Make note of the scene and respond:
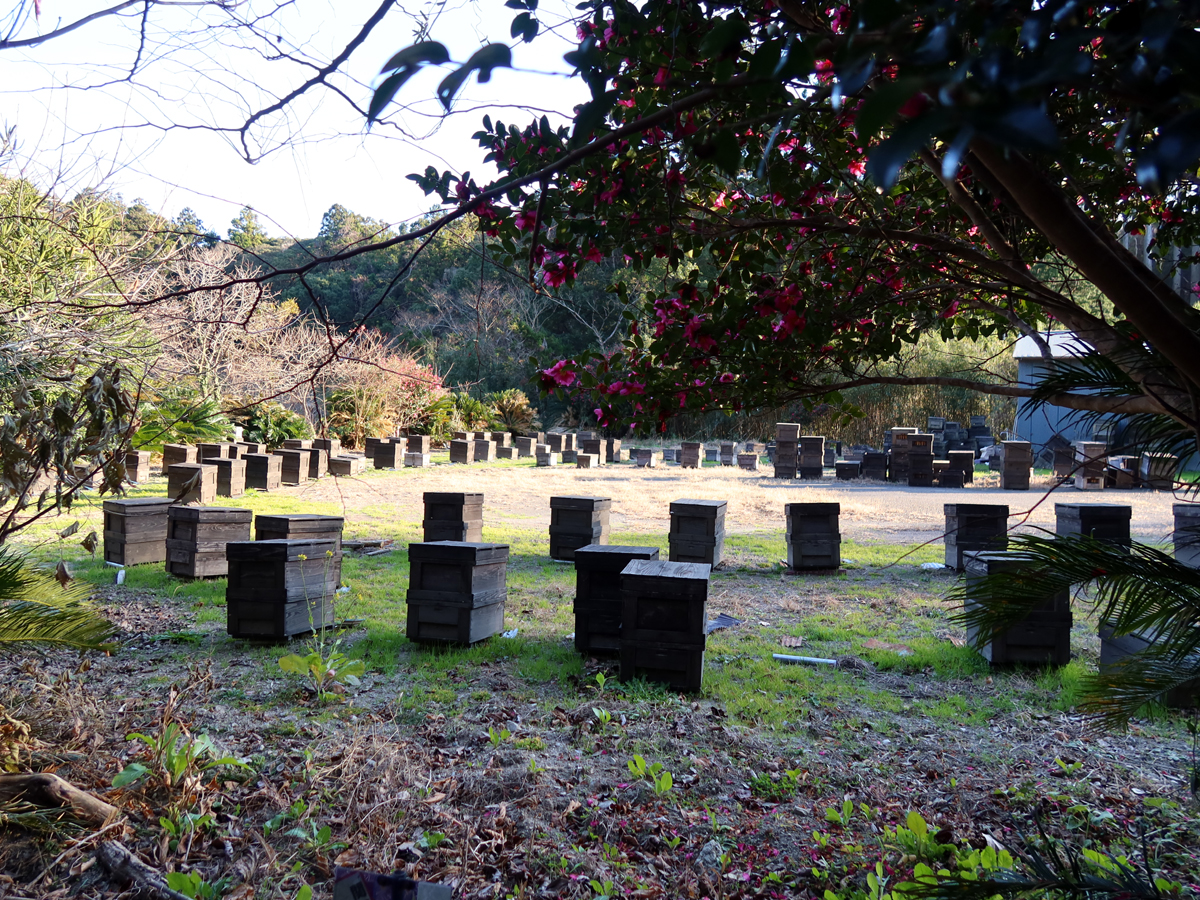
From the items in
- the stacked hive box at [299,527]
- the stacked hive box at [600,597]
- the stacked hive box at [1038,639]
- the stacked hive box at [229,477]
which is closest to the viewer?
the stacked hive box at [1038,639]

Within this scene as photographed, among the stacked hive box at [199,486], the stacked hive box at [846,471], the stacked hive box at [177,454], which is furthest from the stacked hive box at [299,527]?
the stacked hive box at [846,471]

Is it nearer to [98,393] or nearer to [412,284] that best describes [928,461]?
[98,393]

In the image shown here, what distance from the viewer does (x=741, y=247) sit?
3305 mm

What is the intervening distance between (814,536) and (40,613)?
7.06 metres

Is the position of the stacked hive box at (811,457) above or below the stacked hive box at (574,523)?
above

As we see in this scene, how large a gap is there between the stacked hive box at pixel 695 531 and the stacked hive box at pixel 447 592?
324cm

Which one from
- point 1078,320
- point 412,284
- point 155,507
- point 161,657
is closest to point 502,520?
point 155,507

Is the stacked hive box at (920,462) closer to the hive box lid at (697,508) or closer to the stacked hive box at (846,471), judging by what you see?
the stacked hive box at (846,471)

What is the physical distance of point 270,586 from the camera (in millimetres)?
5414

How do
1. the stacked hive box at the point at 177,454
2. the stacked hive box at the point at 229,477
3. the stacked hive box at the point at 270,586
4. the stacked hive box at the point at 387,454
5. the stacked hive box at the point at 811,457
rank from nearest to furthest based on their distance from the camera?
the stacked hive box at the point at 270,586, the stacked hive box at the point at 229,477, the stacked hive box at the point at 177,454, the stacked hive box at the point at 387,454, the stacked hive box at the point at 811,457

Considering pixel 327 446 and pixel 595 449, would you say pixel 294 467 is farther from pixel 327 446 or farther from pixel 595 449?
pixel 595 449

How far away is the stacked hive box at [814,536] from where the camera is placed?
844 centimetres

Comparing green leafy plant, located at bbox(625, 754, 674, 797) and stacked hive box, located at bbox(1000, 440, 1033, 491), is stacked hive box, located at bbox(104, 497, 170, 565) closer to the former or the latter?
green leafy plant, located at bbox(625, 754, 674, 797)

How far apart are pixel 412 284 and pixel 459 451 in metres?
20.1
